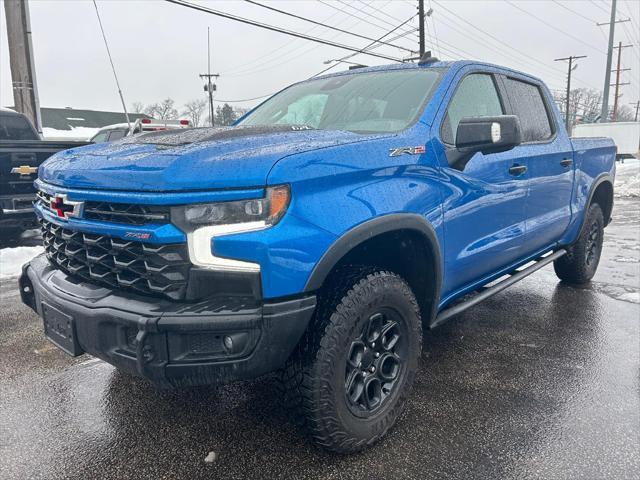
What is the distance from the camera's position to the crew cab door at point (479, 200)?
283 centimetres

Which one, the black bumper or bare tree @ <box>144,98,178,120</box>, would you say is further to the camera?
bare tree @ <box>144,98,178,120</box>

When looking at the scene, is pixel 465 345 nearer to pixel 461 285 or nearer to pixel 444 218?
pixel 461 285

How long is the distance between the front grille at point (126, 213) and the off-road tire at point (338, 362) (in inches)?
30.7

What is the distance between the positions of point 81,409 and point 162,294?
51.6 inches

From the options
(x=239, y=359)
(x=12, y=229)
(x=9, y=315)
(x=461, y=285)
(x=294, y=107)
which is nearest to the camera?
(x=239, y=359)

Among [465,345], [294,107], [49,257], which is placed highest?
[294,107]

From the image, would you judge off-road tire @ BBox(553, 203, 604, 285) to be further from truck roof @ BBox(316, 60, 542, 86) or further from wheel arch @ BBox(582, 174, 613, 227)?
truck roof @ BBox(316, 60, 542, 86)

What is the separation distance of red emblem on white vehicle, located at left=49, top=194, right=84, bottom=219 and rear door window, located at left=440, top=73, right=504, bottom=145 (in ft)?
6.26

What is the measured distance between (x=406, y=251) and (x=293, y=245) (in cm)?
96

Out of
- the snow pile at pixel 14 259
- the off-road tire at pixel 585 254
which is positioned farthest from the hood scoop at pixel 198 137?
the snow pile at pixel 14 259

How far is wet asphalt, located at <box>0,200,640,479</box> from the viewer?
2.29m

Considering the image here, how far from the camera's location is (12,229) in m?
6.12

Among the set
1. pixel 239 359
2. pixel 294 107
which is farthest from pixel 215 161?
pixel 294 107

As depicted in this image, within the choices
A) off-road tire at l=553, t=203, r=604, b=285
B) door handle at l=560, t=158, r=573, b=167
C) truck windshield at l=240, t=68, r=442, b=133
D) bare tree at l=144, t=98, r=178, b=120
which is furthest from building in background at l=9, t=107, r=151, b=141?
door handle at l=560, t=158, r=573, b=167
